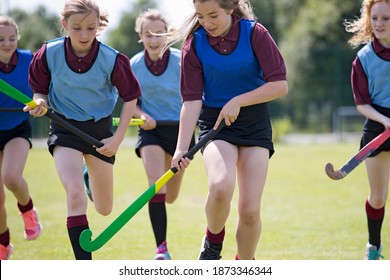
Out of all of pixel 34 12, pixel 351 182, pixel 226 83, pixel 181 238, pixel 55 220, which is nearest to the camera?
pixel 226 83

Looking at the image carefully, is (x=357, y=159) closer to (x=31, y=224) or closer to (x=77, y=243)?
(x=77, y=243)

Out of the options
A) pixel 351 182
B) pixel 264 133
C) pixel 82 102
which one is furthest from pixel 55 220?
pixel 351 182

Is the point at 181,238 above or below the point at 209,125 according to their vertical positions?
below

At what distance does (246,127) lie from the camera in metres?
4.41

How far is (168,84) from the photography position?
602cm

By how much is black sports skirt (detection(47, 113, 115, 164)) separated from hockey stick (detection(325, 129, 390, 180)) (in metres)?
1.50

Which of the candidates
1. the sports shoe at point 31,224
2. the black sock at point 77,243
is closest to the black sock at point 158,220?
the sports shoe at point 31,224

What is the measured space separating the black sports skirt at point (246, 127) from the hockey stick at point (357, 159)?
48cm

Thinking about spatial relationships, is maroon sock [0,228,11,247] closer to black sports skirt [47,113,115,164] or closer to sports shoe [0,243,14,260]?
sports shoe [0,243,14,260]

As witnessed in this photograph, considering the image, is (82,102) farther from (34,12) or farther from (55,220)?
(34,12)

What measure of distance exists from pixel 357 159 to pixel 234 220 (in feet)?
9.91

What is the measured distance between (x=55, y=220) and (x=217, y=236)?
11.9 feet

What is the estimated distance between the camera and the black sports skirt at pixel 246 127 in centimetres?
438
